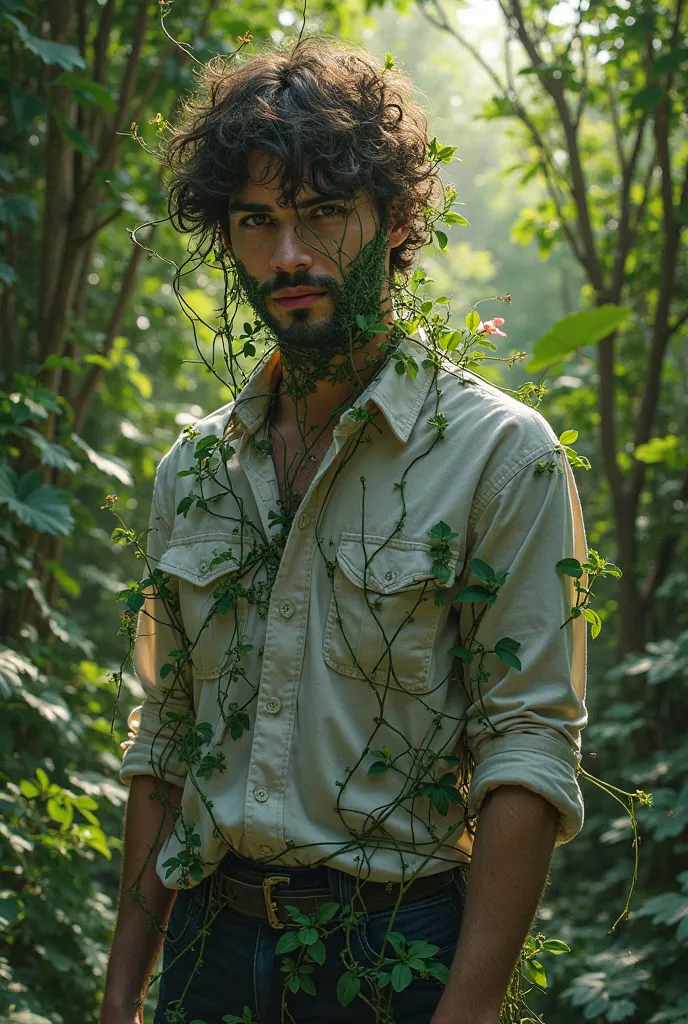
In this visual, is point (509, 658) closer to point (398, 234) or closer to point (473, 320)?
point (473, 320)

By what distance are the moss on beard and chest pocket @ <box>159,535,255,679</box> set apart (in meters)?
0.29

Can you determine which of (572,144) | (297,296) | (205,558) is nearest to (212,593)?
(205,558)

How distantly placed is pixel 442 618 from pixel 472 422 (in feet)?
0.98

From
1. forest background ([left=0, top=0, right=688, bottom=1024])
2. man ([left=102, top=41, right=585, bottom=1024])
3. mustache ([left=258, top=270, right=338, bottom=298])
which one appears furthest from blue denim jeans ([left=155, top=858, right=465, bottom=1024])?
mustache ([left=258, top=270, right=338, bottom=298])

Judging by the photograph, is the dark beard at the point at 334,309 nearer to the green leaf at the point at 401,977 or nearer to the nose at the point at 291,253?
the nose at the point at 291,253

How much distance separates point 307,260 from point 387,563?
50 centimetres

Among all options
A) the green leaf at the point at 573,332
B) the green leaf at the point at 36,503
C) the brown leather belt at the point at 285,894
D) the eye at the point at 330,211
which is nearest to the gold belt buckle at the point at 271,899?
the brown leather belt at the point at 285,894

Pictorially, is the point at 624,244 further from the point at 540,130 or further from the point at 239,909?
the point at 239,909

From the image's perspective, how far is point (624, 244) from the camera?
150 inches

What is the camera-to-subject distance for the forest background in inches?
104

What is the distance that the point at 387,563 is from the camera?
4.84 feet

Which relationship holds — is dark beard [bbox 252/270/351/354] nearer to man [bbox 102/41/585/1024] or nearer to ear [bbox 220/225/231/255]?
man [bbox 102/41/585/1024]

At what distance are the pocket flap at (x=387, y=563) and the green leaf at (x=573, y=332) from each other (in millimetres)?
1577

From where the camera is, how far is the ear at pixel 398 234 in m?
1.79
